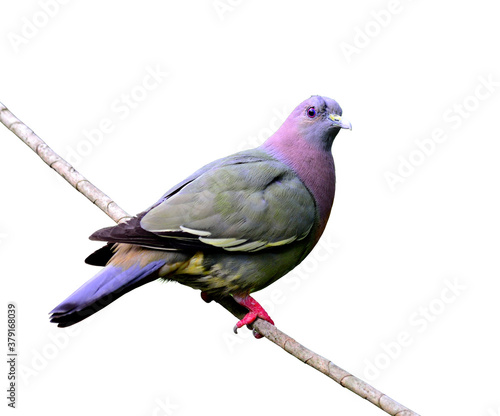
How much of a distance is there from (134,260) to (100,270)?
18cm

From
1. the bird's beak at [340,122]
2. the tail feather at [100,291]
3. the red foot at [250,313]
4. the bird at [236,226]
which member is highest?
the bird's beak at [340,122]

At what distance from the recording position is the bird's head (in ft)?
12.2

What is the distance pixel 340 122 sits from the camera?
145 inches

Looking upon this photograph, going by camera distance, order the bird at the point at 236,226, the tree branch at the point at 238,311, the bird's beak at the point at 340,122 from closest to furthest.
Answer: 1. the tree branch at the point at 238,311
2. the bird at the point at 236,226
3. the bird's beak at the point at 340,122

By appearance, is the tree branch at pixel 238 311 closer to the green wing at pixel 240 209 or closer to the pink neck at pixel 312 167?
the green wing at pixel 240 209

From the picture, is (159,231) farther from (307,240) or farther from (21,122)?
(21,122)

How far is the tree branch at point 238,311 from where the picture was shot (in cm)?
305

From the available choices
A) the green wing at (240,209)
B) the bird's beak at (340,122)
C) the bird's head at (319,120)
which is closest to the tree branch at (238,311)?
the green wing at (240,209)

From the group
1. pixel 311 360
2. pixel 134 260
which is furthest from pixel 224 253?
pixel 311 360

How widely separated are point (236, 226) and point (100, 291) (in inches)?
29.8

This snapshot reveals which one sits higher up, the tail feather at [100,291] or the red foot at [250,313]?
the tail feather at [100,291]

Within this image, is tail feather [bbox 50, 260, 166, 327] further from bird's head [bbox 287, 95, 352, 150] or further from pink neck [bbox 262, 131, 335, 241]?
bird's head [bbox 287, 95, 352, 150]

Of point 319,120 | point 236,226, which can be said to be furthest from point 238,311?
point 319,120

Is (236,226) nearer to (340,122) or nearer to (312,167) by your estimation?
(312,167)
